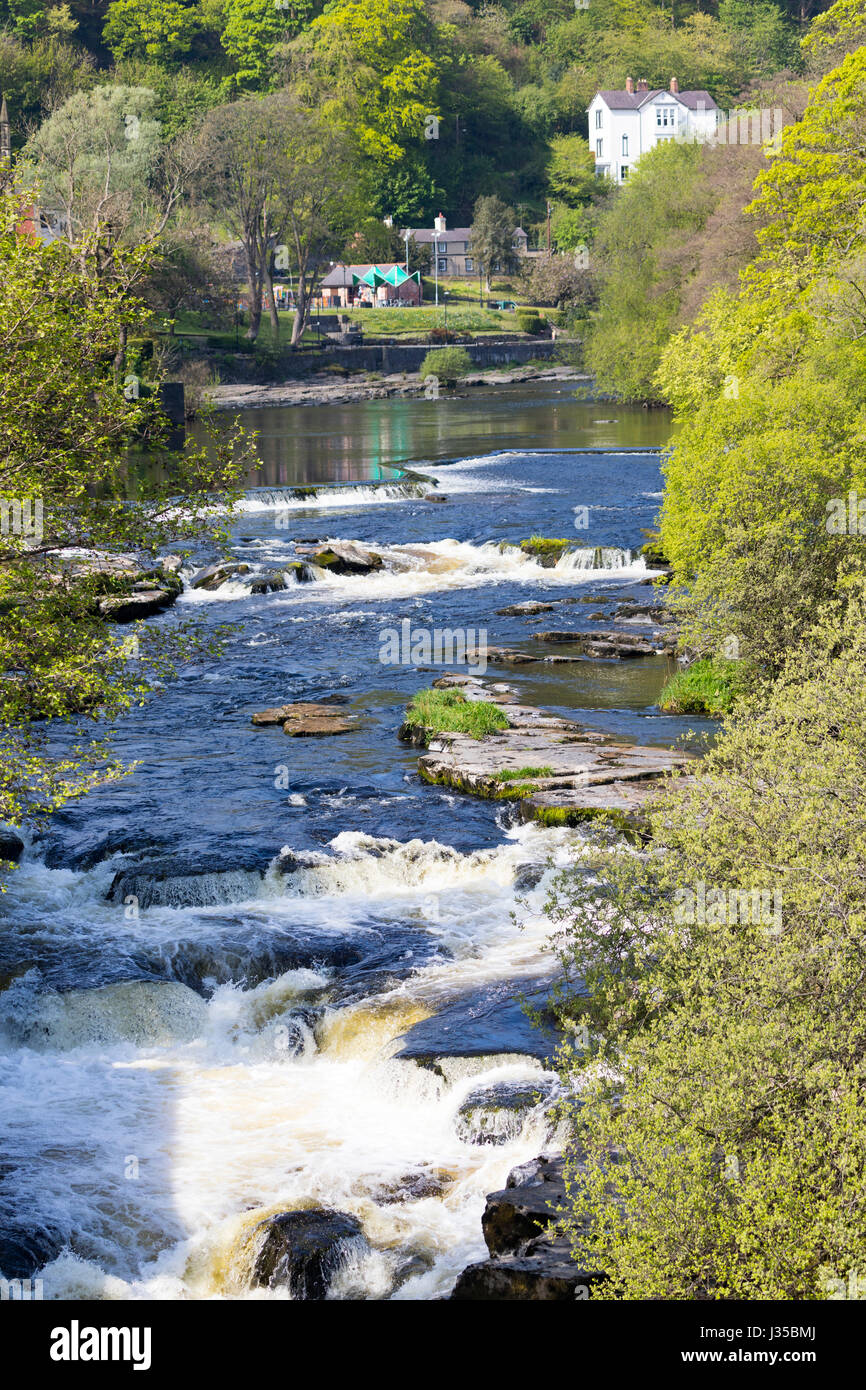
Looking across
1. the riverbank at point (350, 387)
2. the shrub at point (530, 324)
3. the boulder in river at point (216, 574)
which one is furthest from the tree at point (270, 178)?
the boulder in river at point (216, 574)

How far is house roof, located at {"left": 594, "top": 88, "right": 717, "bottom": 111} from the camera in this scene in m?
134

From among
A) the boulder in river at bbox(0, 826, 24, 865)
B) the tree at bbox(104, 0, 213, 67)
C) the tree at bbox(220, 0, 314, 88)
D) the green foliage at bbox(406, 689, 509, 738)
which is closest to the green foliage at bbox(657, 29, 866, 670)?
the green foliage at bbox(406, 689, 509, 738)

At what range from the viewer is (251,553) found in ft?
123

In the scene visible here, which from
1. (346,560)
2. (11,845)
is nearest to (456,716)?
(11,845)

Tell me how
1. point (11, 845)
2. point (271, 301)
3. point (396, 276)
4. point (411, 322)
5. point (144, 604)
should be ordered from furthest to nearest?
point (396, 276) < point (411, 322) < point (271, 301) < point (144, 604) < point (11, 845)

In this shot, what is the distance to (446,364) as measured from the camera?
89.4 metres

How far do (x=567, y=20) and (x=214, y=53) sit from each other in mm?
50432

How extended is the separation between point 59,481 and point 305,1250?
8.25 meters

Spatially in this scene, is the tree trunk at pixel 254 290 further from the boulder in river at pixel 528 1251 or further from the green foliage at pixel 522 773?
the boulder in river at pixel 528 1251

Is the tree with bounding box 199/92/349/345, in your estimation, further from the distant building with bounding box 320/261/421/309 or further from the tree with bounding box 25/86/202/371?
the distant building with bounding box 320/261/421/309

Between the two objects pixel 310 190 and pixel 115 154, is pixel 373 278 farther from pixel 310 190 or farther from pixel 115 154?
pixel 115 154

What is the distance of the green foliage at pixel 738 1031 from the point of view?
7.85m

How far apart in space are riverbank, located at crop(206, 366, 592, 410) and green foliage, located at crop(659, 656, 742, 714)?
5782 cm

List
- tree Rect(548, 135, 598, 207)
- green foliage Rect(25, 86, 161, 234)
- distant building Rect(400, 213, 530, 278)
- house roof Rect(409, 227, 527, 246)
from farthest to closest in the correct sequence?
tree Rect(548, 135, 598, 207) → distant building Rect(400, 213, 530, 278) → house roof Rect(409, 227, 527, 246) → green foliage Rect(25, 86, 161, 234)
